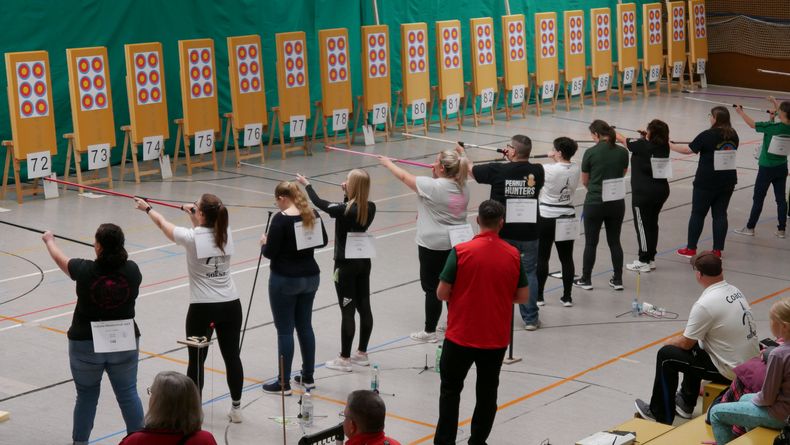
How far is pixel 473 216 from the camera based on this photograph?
11258mm

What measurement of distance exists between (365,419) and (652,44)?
58.4ft

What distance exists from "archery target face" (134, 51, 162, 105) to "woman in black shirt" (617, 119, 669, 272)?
6300 mm

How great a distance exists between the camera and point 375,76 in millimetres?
15758

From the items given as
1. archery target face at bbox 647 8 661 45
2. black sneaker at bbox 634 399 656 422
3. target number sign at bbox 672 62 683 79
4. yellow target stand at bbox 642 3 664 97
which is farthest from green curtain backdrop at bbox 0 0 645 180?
black sneaker at bbox 634 399 656 422

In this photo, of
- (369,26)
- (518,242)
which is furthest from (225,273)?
(369,26)

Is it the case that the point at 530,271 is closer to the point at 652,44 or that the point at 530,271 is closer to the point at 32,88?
the point at 32,88

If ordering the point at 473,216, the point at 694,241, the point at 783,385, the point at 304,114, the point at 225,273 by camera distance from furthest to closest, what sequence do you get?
1. the point at 304,114
2. the point at 473,216
3. the point at 694,241
4. the point at 225,273
5. the point at 783,385

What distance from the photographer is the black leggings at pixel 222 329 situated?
19.1 feet

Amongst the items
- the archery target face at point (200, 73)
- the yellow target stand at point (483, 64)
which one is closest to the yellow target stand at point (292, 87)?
the archery target face at point (200, 73)

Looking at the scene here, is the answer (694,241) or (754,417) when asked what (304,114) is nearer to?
(694,241)

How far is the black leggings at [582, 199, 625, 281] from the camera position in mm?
8586

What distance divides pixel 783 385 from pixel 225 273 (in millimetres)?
2911

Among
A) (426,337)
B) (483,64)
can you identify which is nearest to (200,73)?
(483,64)

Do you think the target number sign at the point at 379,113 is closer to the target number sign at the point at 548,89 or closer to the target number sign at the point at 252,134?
the target number sign at the point at 252,134
